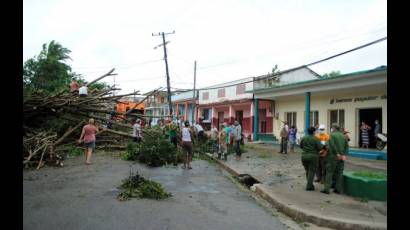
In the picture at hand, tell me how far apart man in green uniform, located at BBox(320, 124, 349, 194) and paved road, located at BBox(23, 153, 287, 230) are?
199 cm

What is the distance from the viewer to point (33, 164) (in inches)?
446

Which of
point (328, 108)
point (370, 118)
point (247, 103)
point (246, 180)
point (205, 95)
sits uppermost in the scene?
Result: point (205, 95)

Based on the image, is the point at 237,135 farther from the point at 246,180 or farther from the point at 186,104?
the point at 186,104

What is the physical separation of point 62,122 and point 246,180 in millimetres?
8730

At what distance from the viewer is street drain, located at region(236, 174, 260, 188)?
34.3ft

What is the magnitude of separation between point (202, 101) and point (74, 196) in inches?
1162

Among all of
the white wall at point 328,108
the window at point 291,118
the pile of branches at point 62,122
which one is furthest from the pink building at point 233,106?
the pile of branches at point 62,122

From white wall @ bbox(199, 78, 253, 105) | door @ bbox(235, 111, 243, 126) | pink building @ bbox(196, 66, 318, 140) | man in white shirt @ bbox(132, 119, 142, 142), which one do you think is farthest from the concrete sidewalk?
door @ bbox(235, 111, 243, 126)

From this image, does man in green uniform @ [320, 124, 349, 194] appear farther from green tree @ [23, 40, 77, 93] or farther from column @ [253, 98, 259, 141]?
green tree @ [23, 40, 77, 93]

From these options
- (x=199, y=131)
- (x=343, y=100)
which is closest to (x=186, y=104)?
(x=199, y=131)

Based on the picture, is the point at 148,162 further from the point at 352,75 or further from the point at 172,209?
the point at 352,75

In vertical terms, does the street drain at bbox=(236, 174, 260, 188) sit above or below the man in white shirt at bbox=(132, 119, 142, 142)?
below

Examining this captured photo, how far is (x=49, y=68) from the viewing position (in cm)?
2484
